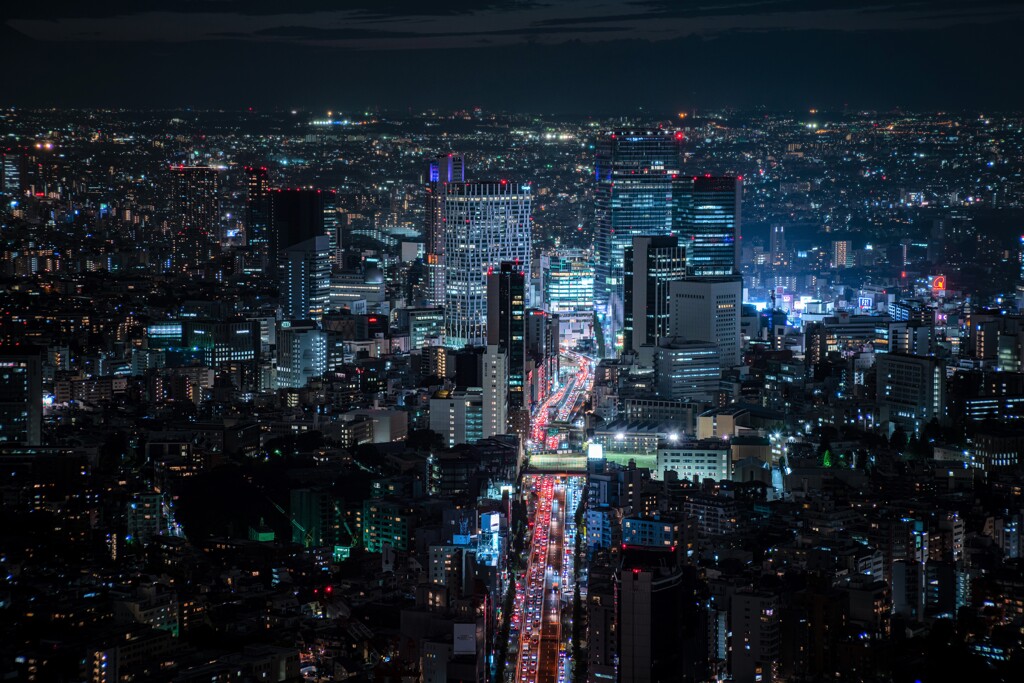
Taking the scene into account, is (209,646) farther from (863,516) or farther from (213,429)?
(213,429)

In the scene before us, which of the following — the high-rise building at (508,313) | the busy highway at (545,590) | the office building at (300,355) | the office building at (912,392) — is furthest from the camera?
the office building at (300,355)

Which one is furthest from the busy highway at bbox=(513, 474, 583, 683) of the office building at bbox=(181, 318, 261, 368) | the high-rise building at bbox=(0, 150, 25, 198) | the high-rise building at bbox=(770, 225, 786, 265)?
the high-rise building at bbox=(770, 225, 786, 265)

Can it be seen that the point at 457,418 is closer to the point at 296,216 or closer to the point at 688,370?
the point at 688,370

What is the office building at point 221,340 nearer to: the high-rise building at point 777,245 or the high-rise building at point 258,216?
the high-rise building at point 258,216

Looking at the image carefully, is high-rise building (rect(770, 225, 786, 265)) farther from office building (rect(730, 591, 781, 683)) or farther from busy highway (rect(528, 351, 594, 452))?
office building (rect(730, 591, 781, 683))

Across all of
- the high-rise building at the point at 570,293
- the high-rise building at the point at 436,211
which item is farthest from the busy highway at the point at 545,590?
the high-rise building at the point at 570,293

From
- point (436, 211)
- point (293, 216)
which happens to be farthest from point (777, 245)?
point (293, 216)
